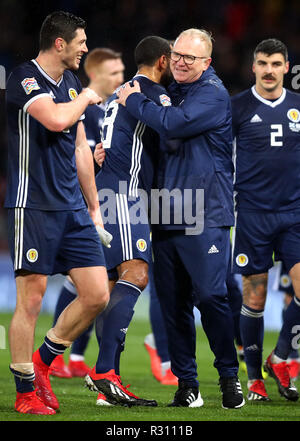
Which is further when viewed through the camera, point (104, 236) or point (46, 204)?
point (104, 236)

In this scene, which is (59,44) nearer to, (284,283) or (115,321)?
(115,321)

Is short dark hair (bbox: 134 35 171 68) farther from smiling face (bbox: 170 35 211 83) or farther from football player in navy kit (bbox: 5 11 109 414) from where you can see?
football player in navy kit (bbox: 5 11 109 414)

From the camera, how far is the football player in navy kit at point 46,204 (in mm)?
4523

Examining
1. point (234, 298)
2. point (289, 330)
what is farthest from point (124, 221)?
point (234, 298)

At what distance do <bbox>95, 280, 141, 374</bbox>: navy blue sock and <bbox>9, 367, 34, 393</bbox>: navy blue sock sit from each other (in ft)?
1.72

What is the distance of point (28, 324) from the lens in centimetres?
453

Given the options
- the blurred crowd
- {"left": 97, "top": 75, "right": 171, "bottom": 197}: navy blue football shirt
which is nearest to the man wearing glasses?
{"left": 97, "top": 75, "right": 171, "bottom": 197}: navy blue football shirt

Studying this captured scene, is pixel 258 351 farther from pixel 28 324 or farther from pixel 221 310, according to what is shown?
pixel 28 324

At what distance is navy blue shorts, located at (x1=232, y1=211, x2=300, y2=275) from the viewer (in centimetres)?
562

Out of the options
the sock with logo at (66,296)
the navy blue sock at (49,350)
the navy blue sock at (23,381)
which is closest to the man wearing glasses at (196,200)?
the navy blue sock at (49,350)

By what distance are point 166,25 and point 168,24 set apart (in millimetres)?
84

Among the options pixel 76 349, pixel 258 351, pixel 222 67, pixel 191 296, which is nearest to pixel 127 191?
pixel 191 296

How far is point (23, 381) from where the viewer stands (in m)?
4.56

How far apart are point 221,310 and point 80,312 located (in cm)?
78
